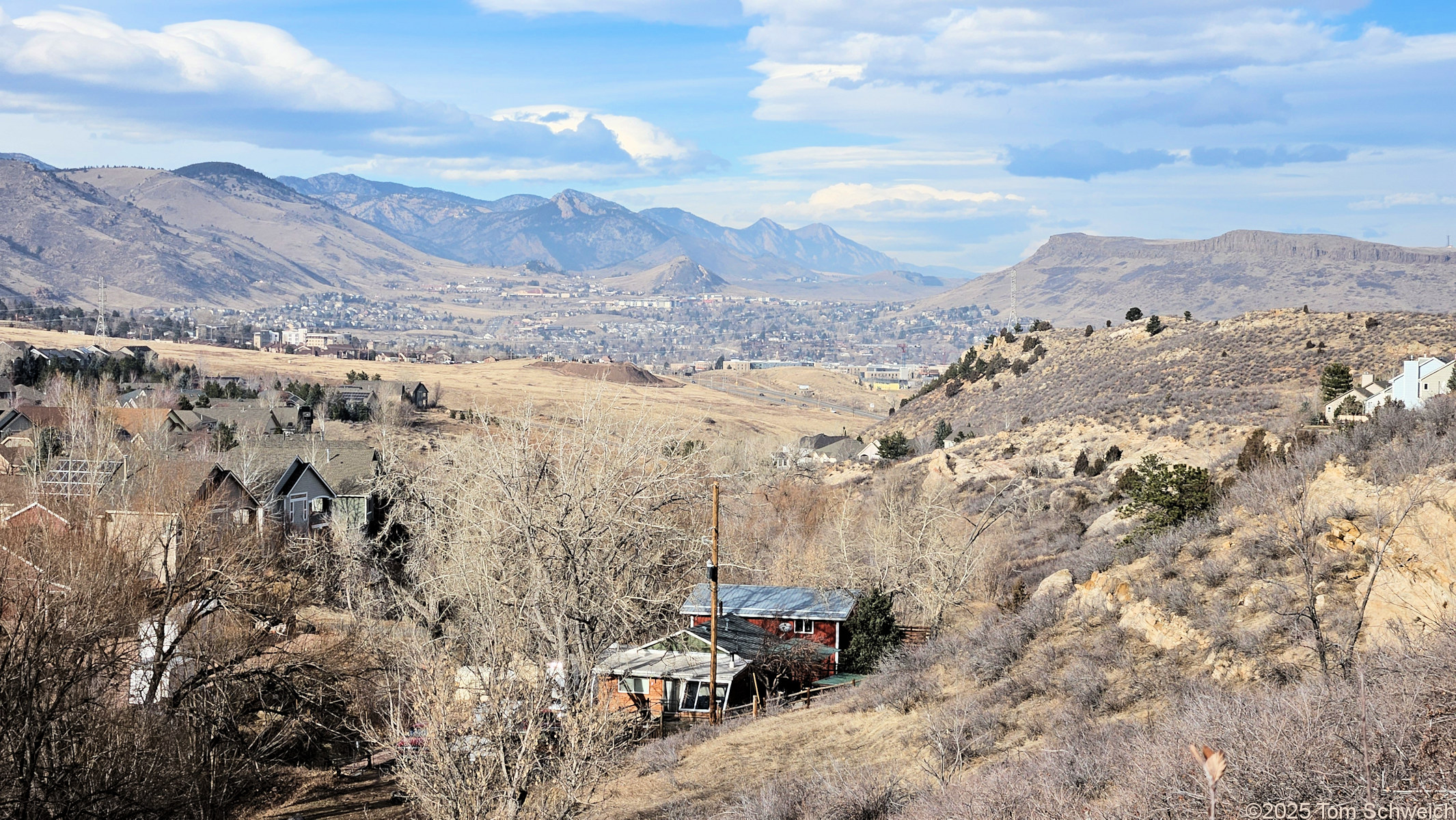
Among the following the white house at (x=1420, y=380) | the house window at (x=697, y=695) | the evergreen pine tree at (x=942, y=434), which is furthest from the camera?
the evergreen pine tree at (x=942, y=434)

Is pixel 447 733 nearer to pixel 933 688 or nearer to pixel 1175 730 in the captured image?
pixel 1175 730

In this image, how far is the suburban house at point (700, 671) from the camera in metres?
25.2

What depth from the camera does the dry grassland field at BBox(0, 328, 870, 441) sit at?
109688 millimetres

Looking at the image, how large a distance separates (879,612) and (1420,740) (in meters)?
19.7

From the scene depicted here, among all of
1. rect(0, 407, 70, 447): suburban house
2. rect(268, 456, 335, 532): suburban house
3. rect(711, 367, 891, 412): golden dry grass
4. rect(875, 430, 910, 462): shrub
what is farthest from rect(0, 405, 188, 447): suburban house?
rect(711, 367, 891, 412): golden dry grass

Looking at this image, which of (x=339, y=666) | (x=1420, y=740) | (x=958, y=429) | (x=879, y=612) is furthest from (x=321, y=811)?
(x=958, y=429)

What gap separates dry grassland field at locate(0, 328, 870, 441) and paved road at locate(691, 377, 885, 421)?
2.97 meters

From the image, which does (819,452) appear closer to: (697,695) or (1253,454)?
(1253,454)

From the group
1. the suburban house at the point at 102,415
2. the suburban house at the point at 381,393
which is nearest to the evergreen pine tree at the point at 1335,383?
the suburban house at the point at 102,415

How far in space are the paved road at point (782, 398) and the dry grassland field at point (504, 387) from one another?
297 cm

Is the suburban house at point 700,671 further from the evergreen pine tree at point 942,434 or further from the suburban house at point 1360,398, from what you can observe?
the evergreen pine tree at point 942,434

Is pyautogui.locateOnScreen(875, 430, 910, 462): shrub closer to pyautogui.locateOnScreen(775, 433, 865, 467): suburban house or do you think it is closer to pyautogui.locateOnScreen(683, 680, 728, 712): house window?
pyautogui.locateOnScreen(775, 433, 865, 467): suburban house

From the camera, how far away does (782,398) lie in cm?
16038

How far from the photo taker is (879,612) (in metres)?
28.8
